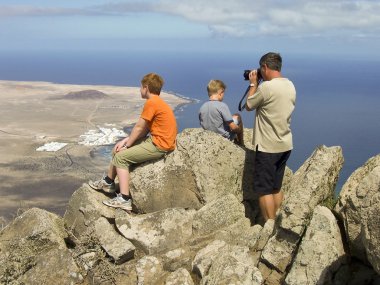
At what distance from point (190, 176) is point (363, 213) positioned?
5393mm

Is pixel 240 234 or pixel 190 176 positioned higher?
pixel 190 176

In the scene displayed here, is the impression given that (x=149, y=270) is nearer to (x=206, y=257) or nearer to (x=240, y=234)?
(x=206, y=257)

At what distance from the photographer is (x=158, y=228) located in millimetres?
9742

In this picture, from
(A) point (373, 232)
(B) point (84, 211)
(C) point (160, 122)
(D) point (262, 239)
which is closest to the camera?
(A) point (373, 232)

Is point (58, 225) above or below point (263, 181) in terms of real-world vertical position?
below

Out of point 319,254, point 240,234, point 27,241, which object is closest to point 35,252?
point 27,241

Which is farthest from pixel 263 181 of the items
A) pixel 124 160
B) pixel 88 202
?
pixel 88 202

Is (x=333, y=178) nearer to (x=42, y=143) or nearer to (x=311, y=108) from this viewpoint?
(x=42, y=143)

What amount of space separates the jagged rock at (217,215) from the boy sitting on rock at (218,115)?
6.84ft

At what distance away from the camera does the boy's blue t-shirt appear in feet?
36.5

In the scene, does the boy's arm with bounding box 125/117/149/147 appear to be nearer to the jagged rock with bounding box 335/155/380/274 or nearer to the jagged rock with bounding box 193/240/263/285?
the jagged rock with bounding box 193/240/263/285

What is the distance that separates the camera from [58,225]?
1044 cm

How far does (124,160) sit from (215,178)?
2.33m

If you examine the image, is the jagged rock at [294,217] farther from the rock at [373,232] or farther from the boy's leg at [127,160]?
the boy's leg at [127,160]
